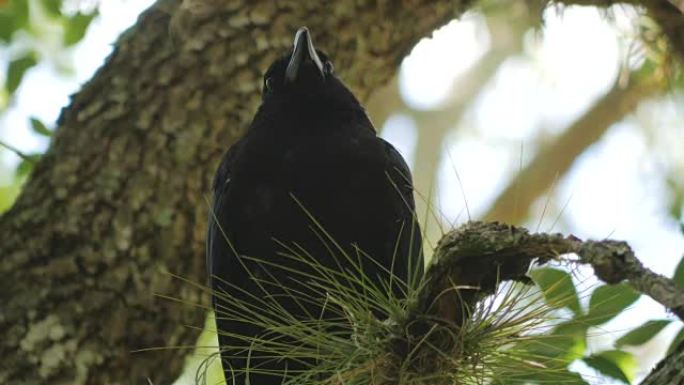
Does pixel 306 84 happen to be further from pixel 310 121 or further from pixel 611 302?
pixel 611 302

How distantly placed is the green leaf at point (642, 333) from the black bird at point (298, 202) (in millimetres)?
630

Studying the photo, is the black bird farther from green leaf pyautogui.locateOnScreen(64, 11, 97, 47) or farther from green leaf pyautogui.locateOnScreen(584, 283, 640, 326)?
green leaf pyautogui.locateOnScreen(64, 11, 97, 47)

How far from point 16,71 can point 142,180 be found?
95cm

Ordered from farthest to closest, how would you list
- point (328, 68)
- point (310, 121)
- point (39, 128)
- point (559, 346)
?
1. point (39, 128)
2. point (328, 68)
3. point (310, 121)
4. point (559, 346)

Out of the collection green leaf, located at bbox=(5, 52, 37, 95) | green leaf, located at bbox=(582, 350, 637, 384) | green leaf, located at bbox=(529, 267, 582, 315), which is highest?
green leaf, located at bbox=(5, 52, 37, 95)

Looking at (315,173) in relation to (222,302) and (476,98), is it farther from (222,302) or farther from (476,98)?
(476,98)

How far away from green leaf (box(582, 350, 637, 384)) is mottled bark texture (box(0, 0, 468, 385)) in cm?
130

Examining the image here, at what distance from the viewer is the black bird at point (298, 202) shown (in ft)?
10.7

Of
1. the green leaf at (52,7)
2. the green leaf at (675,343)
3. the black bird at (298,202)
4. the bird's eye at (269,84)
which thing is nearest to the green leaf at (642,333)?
the green leaf at (675,343)

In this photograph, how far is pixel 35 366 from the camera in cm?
311

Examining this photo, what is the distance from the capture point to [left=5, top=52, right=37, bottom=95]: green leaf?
4.09 meters

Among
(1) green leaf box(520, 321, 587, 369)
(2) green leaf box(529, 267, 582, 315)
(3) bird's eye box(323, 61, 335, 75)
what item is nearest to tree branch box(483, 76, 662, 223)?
(3) bird's eye box(323, 61, 335, 75)

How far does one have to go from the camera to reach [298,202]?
3217mm

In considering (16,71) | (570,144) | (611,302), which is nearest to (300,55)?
(16,71)
